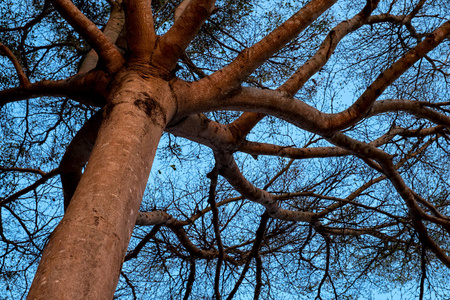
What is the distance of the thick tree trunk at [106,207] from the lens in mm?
1476

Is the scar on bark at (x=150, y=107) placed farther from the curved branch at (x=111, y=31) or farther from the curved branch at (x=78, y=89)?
the curved branch at (x=111, y=31)

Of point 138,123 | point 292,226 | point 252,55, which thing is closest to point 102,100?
point 138,123

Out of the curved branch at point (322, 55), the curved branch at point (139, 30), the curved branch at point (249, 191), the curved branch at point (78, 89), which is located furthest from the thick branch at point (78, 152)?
the curved branch at point (322, 55)

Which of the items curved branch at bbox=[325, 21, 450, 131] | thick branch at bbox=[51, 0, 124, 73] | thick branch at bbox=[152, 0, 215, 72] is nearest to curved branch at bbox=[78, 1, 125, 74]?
thick branch at bbox=[51, 0, 124, 73]

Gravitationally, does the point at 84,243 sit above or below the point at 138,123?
below

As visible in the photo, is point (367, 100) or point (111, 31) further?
point (111, 31)

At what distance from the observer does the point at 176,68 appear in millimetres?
3113

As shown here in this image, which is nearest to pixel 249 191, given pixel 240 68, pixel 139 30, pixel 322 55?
pixel 322 55

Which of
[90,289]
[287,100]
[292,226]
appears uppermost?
[292,226]

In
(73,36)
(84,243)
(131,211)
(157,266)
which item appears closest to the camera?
(84,243)

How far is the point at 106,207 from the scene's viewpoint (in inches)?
69.2

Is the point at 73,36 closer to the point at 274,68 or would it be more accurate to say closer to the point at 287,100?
the point at 274,68

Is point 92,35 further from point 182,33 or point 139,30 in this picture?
point 182,33

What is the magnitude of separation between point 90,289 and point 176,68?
1.98 m
